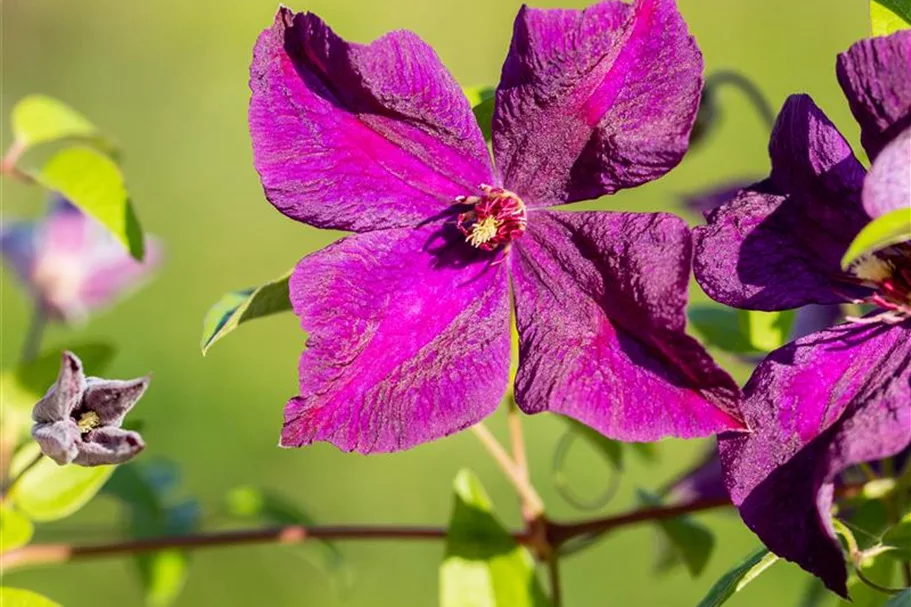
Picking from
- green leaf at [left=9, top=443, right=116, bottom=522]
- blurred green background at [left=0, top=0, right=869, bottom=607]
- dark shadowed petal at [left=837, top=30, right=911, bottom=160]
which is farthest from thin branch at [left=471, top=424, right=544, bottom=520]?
blurred green background at [left=0, top=0, right=869, bottom=607]

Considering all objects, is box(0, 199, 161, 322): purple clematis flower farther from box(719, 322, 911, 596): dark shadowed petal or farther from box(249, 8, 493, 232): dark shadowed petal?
box(719, 322, 911, 596): dark shadowed petal

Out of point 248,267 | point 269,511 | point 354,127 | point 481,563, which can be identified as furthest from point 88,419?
point 248,267

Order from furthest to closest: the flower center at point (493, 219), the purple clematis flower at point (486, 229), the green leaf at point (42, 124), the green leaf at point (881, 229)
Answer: the green leaf at point (42, 124) → the flower center at point (493, 219) → the purple clematis flower at point (486, 229) → the green leaf at point (881, 229)

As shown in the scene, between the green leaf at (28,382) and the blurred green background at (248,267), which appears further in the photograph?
the blurred green background at (248,267)

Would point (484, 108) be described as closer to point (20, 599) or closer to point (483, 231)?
point (483, 231)

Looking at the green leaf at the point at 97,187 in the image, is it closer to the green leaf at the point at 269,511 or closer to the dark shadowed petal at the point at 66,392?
the dark shadowed petal at the point at 66,392

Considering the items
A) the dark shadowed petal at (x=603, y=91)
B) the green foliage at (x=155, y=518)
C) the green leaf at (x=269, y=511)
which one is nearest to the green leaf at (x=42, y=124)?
the green foliage at (x=155, y=518)
